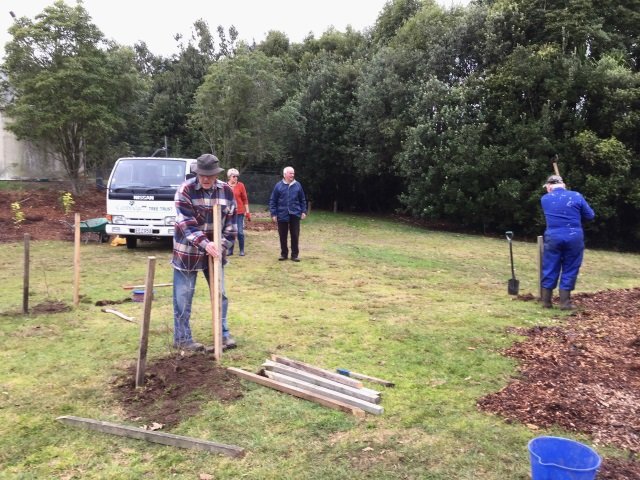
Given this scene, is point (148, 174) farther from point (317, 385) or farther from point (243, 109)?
point (243, 109)

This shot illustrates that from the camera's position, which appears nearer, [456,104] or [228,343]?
[228,343]

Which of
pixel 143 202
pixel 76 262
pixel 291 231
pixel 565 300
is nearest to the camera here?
pixel 76 262

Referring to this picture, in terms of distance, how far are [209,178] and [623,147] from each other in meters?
16.1

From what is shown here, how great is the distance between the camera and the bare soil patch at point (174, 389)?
4129mm

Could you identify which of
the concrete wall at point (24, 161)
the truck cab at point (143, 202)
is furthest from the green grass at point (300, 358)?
the concrete wall at point (24, 161)

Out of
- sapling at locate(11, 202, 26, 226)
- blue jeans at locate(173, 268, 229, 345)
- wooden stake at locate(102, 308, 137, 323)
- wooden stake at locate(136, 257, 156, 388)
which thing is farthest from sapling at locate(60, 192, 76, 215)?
wooden stake at locate(136, 257, 156, 388)

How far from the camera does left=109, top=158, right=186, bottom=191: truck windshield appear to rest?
11.8 meters

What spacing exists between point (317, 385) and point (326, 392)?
20 centimetres

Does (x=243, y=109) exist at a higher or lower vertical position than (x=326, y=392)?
higher

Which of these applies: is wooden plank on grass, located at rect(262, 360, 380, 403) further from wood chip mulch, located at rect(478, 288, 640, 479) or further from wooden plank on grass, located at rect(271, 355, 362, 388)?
wood chip mulch, located at rect(478, 288, 640, 479)

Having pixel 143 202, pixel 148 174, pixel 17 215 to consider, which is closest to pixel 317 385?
pixel 143 202

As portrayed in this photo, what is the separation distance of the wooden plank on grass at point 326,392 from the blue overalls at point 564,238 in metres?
4.34

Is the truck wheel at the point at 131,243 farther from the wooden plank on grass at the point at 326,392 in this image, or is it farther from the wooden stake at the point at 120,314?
the wooden plank on grass at the point at 326,392

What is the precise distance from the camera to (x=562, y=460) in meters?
2.99
